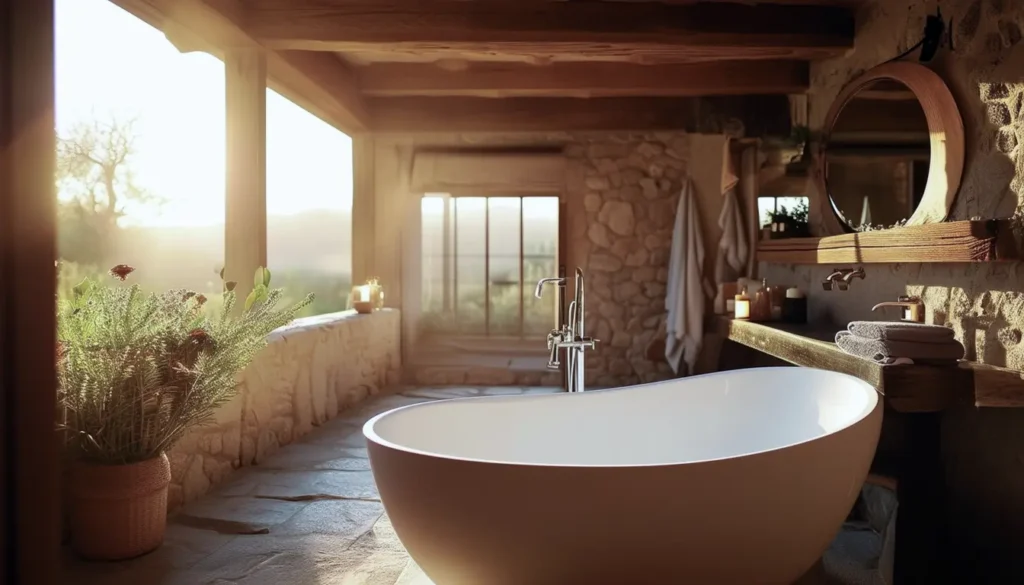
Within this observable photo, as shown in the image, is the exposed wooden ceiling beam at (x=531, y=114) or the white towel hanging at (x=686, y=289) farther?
the exposed wooden ceiling beam at (x=531, y=114)

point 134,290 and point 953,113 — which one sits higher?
point 953,113

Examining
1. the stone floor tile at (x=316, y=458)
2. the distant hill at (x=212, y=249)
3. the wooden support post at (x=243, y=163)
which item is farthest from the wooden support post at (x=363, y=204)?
the stone floor tile at (x=316, y=458)

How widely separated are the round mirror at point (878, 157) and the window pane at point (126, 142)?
3250mm

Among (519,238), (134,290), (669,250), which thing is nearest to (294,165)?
(519,238)

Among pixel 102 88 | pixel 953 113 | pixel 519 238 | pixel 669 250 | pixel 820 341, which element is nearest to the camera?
pixel 953 113

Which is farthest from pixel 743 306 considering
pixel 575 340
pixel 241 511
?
pixel 241 511

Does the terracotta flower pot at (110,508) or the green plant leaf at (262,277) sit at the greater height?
the green plant leaf at (262,277)

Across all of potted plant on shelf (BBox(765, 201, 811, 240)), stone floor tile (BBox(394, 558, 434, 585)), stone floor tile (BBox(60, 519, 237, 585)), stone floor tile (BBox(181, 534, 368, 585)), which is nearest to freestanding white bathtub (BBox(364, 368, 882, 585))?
stone floor tile (BBox(394, 558, 434, 585))

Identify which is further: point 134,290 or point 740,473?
point 134,290

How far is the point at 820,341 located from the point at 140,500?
2352 millimetres

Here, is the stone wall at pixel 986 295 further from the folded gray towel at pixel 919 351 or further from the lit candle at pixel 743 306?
the lit candle at pixel 743 306

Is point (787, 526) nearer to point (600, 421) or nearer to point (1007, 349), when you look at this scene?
point (600, 421)

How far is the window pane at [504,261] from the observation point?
4.82 meters

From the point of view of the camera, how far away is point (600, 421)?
7.38 ft
